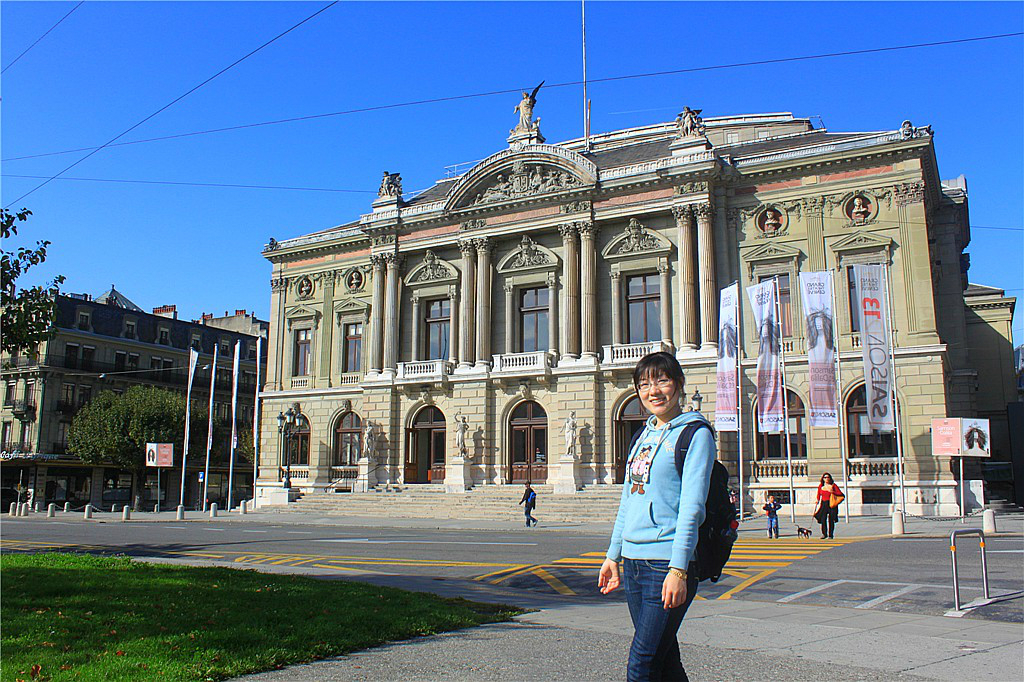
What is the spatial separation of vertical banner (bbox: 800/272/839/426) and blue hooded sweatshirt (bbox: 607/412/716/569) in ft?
92.8

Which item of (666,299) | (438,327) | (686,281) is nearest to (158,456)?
(438,327)

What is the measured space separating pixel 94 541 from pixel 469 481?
2073cm

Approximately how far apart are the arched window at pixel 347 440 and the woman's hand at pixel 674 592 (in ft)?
147

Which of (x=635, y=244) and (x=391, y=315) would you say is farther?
(x=391, y=315)

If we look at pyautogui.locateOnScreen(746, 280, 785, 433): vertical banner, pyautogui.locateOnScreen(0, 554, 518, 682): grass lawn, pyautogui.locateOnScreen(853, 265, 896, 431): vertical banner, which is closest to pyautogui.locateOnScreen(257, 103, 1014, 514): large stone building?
pyautogui.locateOnScreen(853, 265, 896, 431): vertical banner

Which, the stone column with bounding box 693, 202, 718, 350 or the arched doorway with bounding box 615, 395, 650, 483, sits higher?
the stone column with bounding box 693, 202, 718, 350

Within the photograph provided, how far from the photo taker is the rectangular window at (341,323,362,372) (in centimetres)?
5022

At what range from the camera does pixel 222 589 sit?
11570 mm

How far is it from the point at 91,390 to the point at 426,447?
3314 cm

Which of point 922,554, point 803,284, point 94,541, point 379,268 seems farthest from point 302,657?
point 379,268

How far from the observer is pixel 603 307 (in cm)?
4262

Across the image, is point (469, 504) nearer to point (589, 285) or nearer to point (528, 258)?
point (589, 285)

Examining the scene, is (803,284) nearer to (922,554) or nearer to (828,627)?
(922,554)

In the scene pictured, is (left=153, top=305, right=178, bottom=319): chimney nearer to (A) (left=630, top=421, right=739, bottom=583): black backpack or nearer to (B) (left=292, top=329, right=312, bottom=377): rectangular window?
(B) (left=292, top=329, right=312, bottom=377): rectangular window
